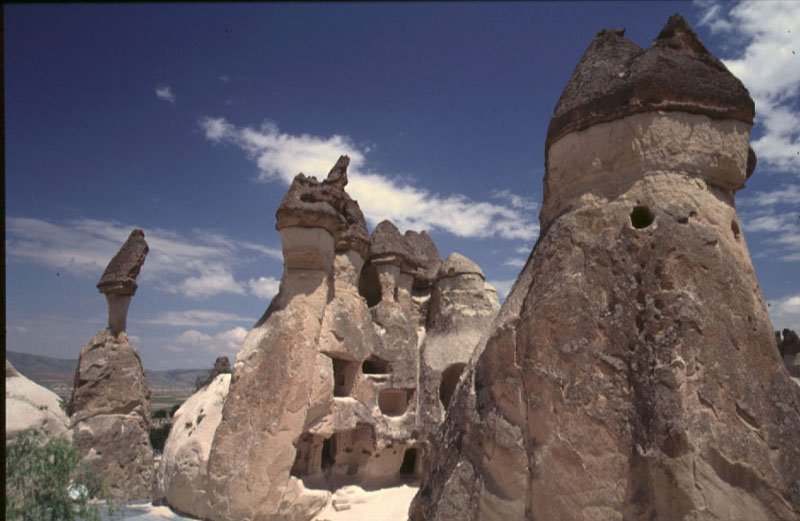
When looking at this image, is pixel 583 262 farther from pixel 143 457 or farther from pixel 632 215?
pixel 143 457

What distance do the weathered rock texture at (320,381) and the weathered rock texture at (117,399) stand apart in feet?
9.87

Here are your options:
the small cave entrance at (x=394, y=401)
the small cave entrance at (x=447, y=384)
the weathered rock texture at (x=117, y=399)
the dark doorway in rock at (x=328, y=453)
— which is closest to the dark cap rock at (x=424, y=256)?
the small cave entrance at (x=447, y=384)

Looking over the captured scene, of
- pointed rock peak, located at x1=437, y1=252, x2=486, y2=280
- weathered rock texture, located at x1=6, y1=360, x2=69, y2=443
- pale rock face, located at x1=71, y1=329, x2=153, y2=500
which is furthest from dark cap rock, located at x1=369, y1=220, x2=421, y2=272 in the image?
weathered rock texture, located at x1=6, y1=360, x2=69, y2=443

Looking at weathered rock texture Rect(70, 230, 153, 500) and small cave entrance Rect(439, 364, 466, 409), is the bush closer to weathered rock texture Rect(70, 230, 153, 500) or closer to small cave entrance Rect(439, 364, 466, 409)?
weathered rock texture Rect(70, 230, 153, 500)

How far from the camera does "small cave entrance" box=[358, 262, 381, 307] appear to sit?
50.5 ft

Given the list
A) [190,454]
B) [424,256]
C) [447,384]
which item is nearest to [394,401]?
[447,384]

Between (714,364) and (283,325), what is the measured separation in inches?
319

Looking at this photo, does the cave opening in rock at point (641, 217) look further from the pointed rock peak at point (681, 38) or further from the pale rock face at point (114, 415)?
the pale rock face at point (114, 415)

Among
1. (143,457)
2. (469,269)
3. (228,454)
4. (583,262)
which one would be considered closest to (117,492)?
(143,457)

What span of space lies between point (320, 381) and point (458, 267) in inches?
231

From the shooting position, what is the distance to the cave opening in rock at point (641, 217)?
3945 millimetres

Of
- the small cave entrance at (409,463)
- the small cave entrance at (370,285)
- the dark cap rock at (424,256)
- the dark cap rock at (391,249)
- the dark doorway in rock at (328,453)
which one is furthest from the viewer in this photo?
the dark cap rock at (424,256)

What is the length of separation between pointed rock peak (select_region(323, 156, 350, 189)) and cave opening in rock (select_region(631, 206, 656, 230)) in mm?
9070

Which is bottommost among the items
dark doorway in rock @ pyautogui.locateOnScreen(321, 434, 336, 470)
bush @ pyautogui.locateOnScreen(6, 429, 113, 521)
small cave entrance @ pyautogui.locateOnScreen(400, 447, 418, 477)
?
small cave entrance @ pyautogui.locateOnScreen(400, 447, 418, 477)
